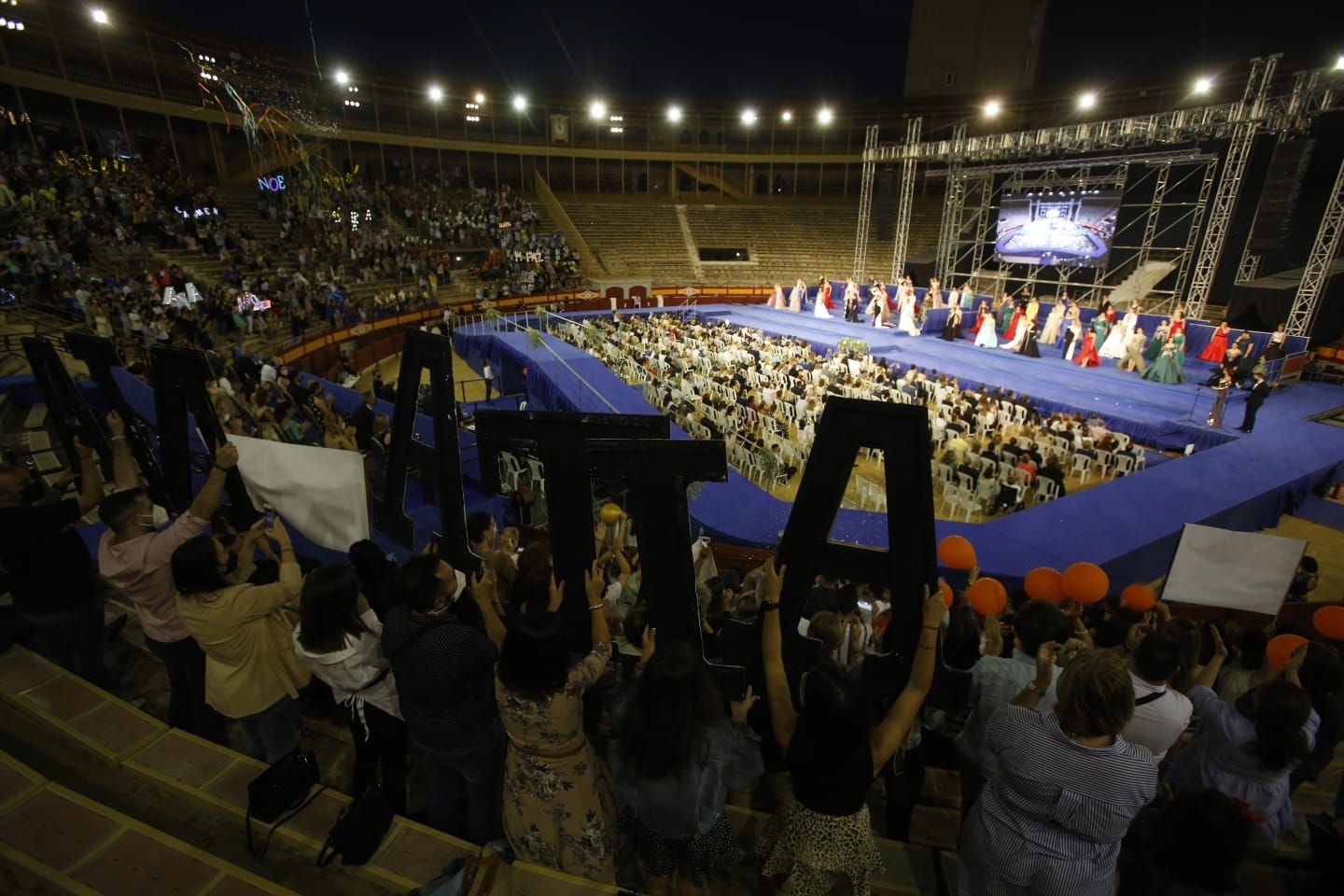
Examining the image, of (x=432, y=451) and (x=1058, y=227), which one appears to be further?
(x=1058, y=227)

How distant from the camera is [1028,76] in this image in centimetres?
3412

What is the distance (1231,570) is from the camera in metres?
4.08

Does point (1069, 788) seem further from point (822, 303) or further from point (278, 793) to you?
point (822, 303)

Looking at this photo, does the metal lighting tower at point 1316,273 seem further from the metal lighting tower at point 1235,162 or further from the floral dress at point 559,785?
the floral dress at point 559,785

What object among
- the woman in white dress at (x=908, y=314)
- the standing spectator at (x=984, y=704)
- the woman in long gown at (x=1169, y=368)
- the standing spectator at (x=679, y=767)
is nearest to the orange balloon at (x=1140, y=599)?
the standing spectator at (x=984, y=704)

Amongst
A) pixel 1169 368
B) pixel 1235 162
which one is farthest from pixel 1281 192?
pixel 1169 368

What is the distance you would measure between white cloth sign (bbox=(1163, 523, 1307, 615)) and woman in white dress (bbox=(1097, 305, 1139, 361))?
14025 millimetres

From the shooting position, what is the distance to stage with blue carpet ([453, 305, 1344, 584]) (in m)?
7.07

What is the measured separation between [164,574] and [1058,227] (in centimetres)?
2491

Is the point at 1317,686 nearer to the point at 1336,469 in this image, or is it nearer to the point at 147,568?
the point at 147,568

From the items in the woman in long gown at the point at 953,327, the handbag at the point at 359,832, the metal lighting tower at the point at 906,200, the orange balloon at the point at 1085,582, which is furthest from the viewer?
the metal lighting tower at the point at 906,200

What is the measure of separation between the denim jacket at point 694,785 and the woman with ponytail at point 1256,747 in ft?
5.66

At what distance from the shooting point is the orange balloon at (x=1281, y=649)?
3.16 m

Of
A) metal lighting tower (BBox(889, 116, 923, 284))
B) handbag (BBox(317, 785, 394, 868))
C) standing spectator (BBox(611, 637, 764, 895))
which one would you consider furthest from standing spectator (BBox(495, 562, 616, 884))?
metal lighting tower (BBox(889, 116, 923, 284))
